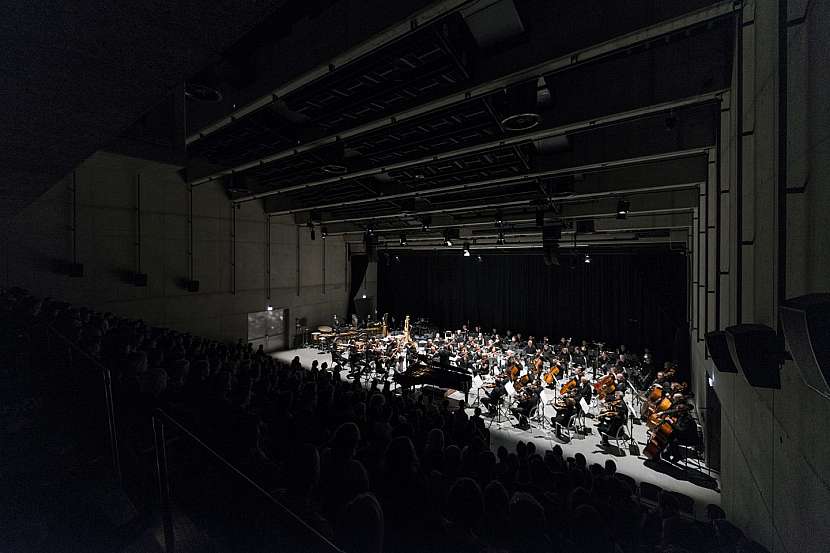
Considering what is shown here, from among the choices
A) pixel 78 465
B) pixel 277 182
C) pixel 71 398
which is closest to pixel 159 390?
pixel 78 465

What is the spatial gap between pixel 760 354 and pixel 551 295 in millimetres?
24459

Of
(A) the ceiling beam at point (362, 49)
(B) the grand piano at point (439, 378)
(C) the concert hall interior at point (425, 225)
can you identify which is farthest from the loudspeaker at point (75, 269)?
(B) the grand piano at point (439, 378)

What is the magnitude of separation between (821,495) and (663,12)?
4874mm

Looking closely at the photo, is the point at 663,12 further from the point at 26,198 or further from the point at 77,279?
the point at 77,279

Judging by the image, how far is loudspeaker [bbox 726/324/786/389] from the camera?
268cm

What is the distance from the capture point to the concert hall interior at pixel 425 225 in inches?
83.1

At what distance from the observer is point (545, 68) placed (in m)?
5.21

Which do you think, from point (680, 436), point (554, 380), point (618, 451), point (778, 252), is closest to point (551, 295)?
point (554, 380)

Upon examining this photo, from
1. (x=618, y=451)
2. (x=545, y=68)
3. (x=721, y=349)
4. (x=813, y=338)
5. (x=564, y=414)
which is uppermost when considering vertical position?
(x=545, y=68)

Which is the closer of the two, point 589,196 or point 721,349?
point 721,349

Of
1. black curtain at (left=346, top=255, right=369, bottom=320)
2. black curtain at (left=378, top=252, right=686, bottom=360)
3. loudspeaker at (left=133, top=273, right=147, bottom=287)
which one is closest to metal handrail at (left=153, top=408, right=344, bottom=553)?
loudspeaker at (left=133, top=273, right=147, bottom=287)

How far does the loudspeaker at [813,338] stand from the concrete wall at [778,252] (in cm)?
107

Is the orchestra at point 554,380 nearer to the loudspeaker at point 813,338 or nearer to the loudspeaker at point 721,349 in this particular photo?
the loudspeaker at point 721,349

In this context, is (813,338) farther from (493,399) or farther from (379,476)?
(493,399)
